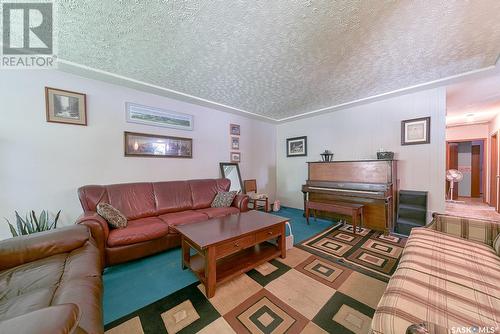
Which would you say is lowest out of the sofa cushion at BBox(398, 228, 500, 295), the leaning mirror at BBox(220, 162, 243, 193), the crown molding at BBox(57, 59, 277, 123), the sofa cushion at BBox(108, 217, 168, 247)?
the sofa cushion at BBox(108, 217, 168, 247)

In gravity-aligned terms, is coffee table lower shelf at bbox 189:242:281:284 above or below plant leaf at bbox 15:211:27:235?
below

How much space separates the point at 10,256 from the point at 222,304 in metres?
1.63

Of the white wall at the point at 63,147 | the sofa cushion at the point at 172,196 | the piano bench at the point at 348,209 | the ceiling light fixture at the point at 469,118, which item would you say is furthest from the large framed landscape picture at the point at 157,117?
the ceiling light fixture at the point at 469,118

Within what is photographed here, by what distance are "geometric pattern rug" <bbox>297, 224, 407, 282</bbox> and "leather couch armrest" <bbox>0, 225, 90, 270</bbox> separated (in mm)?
2564

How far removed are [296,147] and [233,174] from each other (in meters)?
1.95

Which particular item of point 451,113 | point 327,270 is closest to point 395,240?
point 327,270

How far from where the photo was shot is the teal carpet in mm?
1541

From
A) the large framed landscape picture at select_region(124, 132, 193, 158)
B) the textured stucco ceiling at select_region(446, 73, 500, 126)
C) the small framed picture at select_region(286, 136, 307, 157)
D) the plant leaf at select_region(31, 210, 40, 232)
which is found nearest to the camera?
the plant leaf at select_region(31, 210, 40, 232)

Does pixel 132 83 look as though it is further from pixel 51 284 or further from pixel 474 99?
pixel 474 99

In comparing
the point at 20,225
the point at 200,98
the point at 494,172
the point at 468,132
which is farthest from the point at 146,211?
the point at 468,132

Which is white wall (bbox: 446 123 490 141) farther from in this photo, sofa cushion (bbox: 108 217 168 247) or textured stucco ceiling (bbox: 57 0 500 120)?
sofa cushion (bbox: 108 217 168 247)

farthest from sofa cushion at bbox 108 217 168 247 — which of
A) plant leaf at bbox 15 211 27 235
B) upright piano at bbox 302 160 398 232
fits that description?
upright piano at bbox 302 160 398 232

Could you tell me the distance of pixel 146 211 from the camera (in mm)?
2764

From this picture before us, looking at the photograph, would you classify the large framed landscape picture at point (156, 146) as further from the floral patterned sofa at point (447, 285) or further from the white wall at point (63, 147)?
the floral patterned sofa at point (447, 285)
